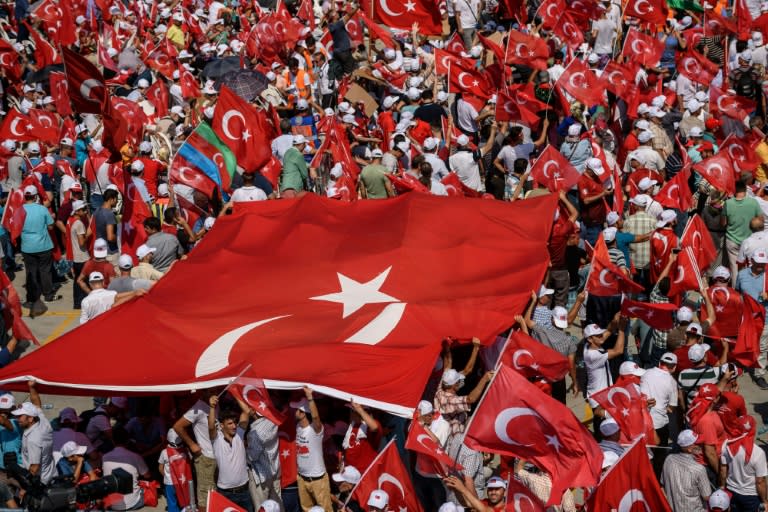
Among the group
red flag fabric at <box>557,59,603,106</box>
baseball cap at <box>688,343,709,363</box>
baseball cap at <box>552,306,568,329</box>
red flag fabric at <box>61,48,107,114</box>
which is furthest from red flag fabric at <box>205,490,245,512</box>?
red flag fabric at <box>557,59,603,106</box>

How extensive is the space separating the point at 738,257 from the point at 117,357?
25.0ft

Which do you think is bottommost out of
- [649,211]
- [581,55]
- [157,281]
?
[581,55]

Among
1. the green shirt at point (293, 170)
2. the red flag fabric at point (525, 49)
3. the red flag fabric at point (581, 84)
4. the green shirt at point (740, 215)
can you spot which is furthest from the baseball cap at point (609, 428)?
the red flag fabric at point (525, 49)

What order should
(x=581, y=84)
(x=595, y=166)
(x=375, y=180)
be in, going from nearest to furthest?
(x=595, y=166), (x=375, y=180), (x=581, y=84)

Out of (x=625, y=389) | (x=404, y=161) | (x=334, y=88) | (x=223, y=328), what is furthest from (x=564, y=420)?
(x=334, y=88)

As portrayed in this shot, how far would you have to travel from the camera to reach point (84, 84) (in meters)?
16.4

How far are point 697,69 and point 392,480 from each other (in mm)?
12664

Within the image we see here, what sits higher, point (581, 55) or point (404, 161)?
point (404, 161)

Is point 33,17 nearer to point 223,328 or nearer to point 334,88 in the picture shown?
point 334,88

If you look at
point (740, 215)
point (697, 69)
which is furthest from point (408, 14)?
point (740, 215)

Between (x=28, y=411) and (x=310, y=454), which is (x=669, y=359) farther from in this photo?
(x=28, y=411)

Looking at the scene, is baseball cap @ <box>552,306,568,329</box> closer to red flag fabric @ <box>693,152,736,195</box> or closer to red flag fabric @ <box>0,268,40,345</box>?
red flag fabric @ <box>693,152,736,195</box>

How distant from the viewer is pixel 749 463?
11336 mm

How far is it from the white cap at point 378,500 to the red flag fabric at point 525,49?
10641 millimetres
